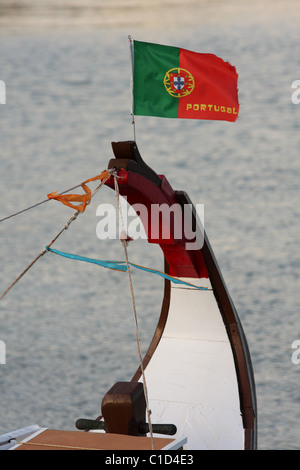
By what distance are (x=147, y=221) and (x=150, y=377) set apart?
7.49ft

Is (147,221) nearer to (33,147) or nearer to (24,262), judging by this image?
(24,262)

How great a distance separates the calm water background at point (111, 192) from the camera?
14.4 meters

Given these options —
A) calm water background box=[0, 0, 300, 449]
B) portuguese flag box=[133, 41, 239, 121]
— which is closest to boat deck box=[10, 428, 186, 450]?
portuguese flag box=[133, 41, 239, 121]

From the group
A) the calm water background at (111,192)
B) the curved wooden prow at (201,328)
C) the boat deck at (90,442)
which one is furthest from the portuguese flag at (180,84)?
the calm water background at (111,192)

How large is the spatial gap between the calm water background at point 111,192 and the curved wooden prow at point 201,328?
7.06ft

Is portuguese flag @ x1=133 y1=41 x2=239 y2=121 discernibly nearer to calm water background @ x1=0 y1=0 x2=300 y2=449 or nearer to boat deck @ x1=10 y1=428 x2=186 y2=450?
boat deck @ x1=10 y1=428 x2=186 y2=450

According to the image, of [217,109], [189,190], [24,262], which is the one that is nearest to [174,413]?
[217,109]

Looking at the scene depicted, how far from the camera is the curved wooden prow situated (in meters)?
9.71

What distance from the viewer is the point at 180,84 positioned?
957cm

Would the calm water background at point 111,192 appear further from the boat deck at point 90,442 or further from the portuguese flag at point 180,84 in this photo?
the portuguese flag at point 180,84

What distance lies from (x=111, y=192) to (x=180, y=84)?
11687 millimetres

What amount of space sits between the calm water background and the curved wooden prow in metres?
2.15

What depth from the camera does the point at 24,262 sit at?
61.6 ft

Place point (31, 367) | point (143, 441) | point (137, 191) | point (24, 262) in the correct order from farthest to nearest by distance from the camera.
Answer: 1. point (24, 262)
2. point (31, 367)
3. point (137, 191)
4. point (143, 441)
